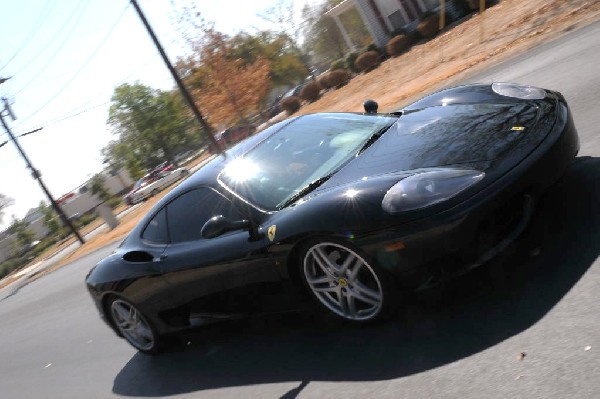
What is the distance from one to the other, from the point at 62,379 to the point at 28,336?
4.13 m

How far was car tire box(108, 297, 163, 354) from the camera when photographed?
5.66m

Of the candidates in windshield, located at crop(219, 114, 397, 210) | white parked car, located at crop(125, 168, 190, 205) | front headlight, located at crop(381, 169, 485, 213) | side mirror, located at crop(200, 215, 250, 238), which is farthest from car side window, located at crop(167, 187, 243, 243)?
white parked car, located at crop(125, 168, 190, 205)

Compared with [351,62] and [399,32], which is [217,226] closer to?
[399,32]

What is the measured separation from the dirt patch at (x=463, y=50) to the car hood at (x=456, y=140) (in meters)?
10.1

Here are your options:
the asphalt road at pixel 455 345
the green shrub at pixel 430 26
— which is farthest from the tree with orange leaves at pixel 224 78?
the asphalt road at pixel 455 345

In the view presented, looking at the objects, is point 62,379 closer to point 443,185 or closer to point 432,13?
point 443,185

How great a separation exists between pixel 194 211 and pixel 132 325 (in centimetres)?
162

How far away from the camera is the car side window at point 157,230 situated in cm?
526

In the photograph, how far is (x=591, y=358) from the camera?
276cm

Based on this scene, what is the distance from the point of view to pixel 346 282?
3.95 meters

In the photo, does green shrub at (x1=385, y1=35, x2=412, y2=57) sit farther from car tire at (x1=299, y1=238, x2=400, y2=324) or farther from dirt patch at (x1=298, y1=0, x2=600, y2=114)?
car tire at (x1=299, y1=238, x2=400, y2=324)

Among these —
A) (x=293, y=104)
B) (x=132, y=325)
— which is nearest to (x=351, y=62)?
(x=293, y=104)

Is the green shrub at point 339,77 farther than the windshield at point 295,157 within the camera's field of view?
Yes

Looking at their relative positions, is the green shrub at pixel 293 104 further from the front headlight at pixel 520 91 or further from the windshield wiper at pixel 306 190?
the windshield wiper at pixel 306 190
